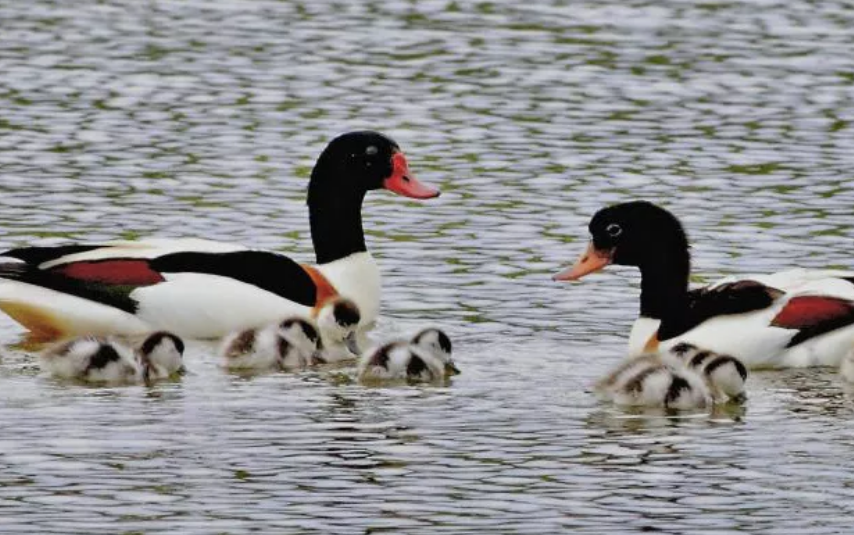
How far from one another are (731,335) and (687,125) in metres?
6.38

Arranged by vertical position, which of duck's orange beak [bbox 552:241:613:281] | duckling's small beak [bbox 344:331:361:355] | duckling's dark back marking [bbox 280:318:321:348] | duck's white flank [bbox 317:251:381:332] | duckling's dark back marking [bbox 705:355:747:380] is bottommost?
duckling's small beak [bbox 344:331:361:355]

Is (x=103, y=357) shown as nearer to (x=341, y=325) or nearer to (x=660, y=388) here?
(x=341, y=325)

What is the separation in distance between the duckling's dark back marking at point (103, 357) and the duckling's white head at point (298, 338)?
0.79 metres

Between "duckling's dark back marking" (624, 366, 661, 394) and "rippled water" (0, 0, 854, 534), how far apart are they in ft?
0.40

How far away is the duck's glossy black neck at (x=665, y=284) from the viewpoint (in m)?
11.8

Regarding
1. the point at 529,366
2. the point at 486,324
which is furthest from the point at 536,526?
the point at 486,324

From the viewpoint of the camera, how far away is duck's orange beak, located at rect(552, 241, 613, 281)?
39.4 feet

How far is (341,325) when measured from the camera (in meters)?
12.0

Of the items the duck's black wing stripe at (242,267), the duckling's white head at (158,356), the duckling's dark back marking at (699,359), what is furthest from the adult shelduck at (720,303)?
the duckling's white head at (158,356)

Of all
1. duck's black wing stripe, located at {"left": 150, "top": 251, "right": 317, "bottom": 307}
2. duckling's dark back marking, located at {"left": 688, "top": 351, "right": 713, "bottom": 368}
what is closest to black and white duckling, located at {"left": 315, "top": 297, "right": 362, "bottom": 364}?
duck's black wing stripe, located at {"left": 150, "top": 251, "right": 317, "bottom": 307}

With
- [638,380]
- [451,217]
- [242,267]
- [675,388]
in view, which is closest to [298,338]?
[242,267]

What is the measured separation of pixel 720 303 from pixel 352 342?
1.61 metres

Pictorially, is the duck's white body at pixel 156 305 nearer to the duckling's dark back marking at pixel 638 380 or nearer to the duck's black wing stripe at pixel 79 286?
the duck's black wing stripe at pixel 79 286

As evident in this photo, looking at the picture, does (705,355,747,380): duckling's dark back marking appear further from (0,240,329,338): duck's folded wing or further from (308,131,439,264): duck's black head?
(308,131,439,264): duck's black head
